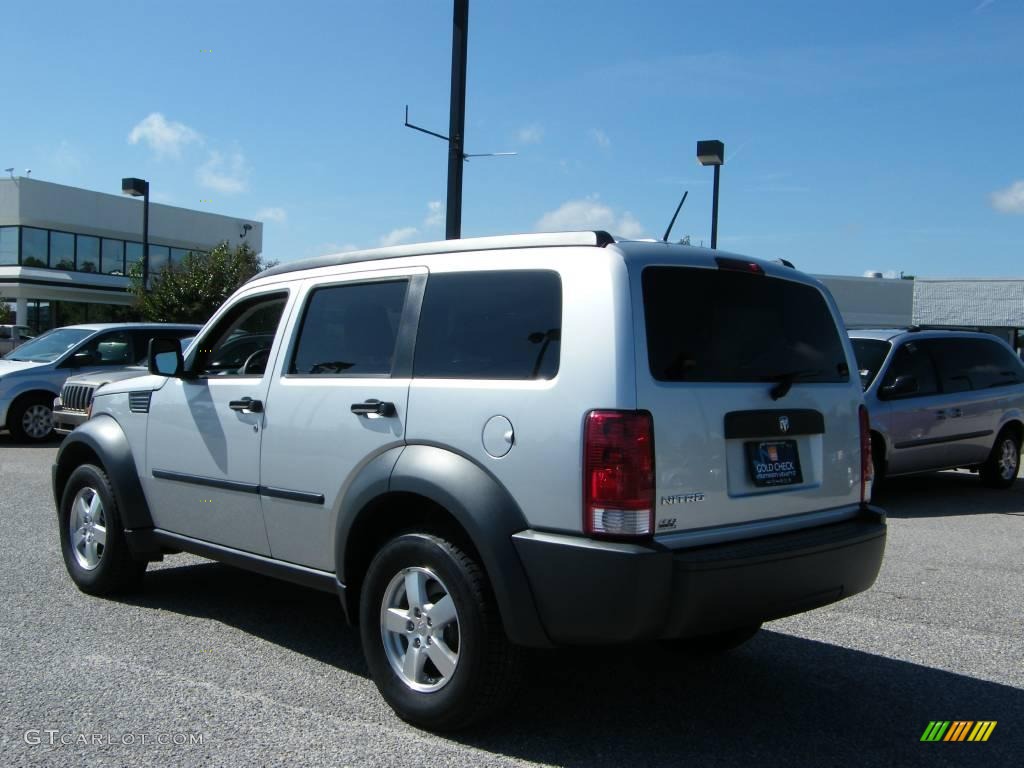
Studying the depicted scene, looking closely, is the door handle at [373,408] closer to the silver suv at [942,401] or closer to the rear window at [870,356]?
the silver suv at [942,401]

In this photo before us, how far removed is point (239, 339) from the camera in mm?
5512

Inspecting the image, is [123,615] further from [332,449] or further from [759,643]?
[759,643]

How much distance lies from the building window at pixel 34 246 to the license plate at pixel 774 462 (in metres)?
42.4

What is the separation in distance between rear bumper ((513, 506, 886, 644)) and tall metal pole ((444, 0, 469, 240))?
7849 millimetres

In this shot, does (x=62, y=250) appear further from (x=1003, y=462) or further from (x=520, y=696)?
(x=520, y=696)

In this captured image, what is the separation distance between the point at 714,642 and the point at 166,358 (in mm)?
3277

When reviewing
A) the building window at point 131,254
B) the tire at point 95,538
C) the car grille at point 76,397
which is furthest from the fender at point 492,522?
the building window at point 131,254

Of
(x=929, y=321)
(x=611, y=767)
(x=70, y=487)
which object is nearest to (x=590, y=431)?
(x=611, y=767)

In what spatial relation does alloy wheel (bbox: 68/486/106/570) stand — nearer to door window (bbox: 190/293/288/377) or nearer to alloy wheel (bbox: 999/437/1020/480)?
door window (bbox: 190/293/288/377)

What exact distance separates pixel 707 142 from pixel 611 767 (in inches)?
476

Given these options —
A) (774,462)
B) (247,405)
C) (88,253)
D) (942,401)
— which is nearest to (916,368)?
(942,401)

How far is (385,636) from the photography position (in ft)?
13.8

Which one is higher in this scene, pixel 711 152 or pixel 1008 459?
pixel 711 152

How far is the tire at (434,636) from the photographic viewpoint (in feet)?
12.4
